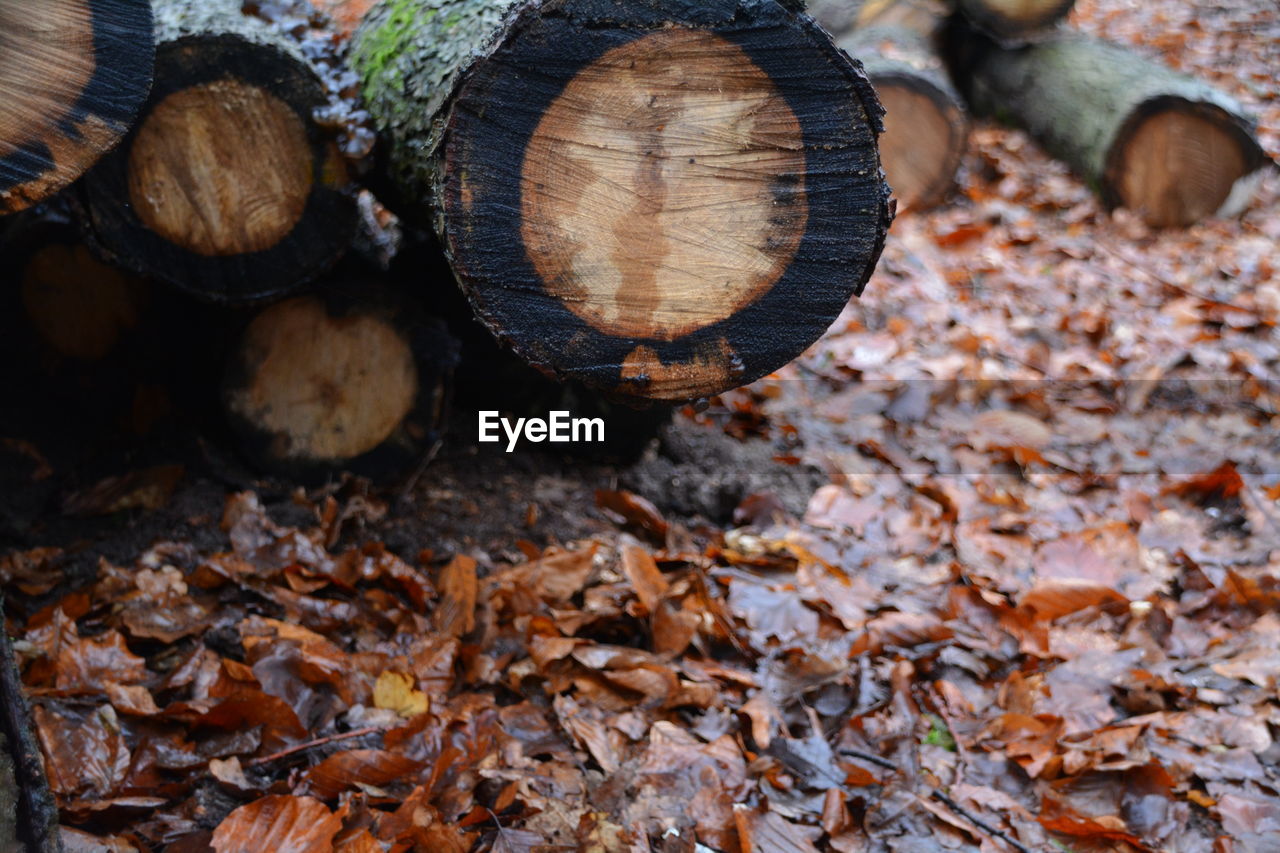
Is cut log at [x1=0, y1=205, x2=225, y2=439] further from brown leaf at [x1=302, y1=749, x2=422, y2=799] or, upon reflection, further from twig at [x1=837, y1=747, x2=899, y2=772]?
twig at [x1=837, y1=747, x2=899, y2=772]

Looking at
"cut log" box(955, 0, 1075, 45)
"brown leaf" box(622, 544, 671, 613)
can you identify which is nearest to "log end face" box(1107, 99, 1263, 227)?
"cut log" box(955, 0, 1075, 45)

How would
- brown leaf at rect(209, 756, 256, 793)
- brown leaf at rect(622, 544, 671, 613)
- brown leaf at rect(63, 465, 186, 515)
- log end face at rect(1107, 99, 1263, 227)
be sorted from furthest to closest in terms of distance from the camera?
log end face at rect(1107, 99, 1263, 227) → brown leaf at rect(63, 465, 186, 515) → brown leaf at rect(622, 544, 671, 613) → brown leaf at rect(209, 756, 256, 793)

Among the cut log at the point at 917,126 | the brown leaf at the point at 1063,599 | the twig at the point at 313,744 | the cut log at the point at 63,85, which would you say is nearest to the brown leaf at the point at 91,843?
the twig at the point at 313,744

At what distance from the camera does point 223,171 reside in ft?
6.79

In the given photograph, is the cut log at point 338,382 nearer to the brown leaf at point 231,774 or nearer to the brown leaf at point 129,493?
the brown leaf at point 129,493

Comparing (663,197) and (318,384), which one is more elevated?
(663,197)

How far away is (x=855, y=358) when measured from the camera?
3781 millimetres

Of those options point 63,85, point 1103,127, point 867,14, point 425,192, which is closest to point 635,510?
point 425,192

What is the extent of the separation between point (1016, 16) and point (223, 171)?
497cm

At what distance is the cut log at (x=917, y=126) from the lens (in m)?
4.85

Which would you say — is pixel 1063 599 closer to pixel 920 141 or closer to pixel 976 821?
pixel 976 821

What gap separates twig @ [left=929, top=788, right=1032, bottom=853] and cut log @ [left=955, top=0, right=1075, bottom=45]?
5023 mm

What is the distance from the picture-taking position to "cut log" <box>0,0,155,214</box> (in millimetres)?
1469

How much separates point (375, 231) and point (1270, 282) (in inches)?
150
